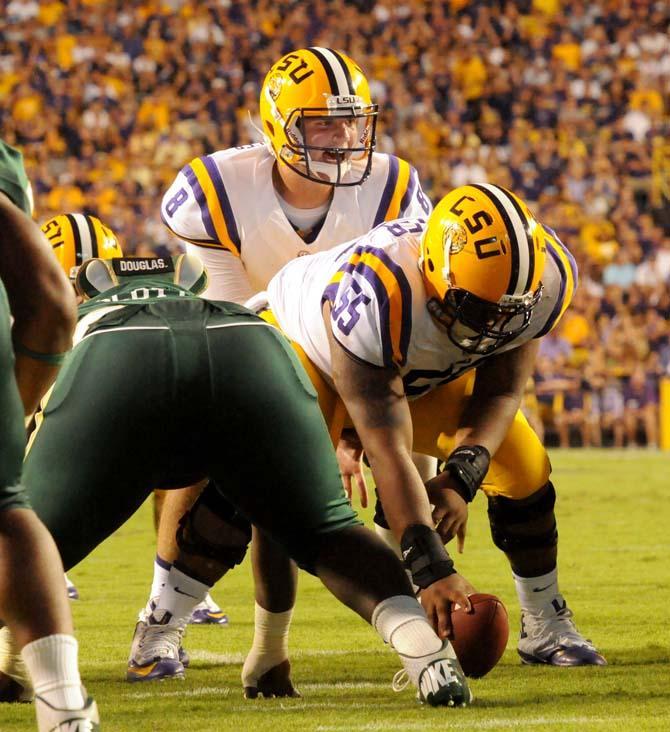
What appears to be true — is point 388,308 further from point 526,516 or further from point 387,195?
point 387,195

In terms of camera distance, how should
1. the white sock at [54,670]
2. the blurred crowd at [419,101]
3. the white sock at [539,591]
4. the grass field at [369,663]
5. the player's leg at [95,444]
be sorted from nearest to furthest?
1. the white sock at [54,670]
2. the player's leg at [95,444]
3. the grass field at [369,663]
4. the white sock at [539,591]
5. the blurred crowd at [419,101]

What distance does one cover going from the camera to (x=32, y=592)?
270 centimetres

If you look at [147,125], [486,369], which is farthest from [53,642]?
[147,125]

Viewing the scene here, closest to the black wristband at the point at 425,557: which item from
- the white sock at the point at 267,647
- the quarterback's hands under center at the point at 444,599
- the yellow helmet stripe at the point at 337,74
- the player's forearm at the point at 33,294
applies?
Answer: the quarterback's hands under center at the point at 444,599

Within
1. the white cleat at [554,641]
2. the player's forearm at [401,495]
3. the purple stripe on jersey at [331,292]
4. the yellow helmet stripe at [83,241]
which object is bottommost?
the white cleat at [554,641]

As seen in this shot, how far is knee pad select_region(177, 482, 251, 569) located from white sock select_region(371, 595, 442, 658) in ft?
3.12

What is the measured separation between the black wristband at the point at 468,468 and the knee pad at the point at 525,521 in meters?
0.43

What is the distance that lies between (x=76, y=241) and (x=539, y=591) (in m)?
2.45

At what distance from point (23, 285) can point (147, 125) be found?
1563cm

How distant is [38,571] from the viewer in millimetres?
2695

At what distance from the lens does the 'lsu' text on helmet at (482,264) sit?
3848 millimetres

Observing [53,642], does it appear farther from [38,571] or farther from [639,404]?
[639,404]

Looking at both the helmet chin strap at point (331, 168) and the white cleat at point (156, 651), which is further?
the helmet chin strap at point (331, 168)

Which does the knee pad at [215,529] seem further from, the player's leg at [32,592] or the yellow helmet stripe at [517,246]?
the player's leg at [32,592]
